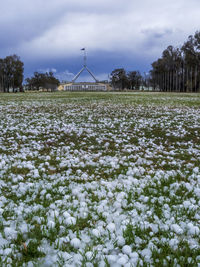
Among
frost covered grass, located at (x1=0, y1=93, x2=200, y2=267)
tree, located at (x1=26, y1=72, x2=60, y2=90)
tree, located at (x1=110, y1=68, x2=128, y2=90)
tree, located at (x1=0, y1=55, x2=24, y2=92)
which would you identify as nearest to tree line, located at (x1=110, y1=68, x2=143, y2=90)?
tree, located at (x1=110, y1=68, x2=128, y2=90)

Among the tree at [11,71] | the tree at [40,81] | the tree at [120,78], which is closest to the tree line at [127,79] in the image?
the tree at [120,78]

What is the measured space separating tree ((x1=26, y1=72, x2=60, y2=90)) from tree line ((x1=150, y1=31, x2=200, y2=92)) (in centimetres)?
5370

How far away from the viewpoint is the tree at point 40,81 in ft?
388

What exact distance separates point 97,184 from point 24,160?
261 cm

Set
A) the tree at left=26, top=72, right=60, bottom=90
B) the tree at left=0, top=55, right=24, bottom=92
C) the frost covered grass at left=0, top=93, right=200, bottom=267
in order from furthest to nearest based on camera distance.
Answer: the tree at left=26, top=72, right=60, bottom=90
the tree at left=0, top=55, right=24, bottom=92
the frost covered grass at left=0, top=93, right=200, bottom=267

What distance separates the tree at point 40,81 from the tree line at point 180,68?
5370 cm

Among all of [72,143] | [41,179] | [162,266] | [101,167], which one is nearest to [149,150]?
[101,167]

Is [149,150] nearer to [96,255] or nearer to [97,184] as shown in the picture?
[97,184]

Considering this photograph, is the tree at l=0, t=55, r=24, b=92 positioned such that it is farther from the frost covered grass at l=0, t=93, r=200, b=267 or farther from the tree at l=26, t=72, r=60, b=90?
the frost covered grass at l=0, t=93, r=200, b=267

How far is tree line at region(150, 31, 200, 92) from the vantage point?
75294 mm

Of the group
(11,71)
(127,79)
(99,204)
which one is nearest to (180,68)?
(127,79)

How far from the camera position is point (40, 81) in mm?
122500

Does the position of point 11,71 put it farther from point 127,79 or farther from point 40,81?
point 127,79

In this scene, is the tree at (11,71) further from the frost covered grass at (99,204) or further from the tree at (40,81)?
the frost covered grass at (99,204)
